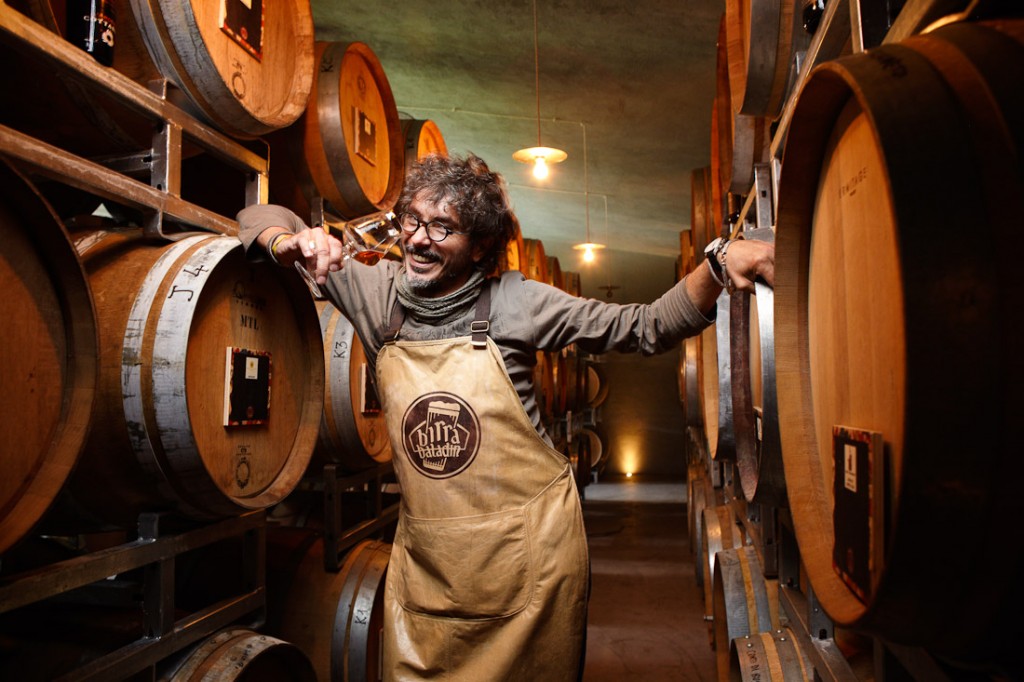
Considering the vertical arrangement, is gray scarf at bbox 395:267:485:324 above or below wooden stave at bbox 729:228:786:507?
above

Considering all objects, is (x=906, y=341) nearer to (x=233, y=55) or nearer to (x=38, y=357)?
(x=38, y=357)

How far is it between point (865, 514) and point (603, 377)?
1246 cm

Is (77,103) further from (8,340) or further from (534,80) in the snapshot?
(534,80)

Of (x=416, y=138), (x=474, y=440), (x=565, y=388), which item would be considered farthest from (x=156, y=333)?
(x=565, y=388)

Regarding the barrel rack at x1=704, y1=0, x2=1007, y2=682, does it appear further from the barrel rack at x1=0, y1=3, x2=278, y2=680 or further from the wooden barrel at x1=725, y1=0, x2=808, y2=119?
the barrel rack at x1=0, y1=3, x2=278, y2=680

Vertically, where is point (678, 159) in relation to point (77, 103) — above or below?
above

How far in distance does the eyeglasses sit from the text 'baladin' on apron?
261 millimetres

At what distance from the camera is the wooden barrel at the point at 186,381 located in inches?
70.9

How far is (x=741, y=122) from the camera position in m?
2.32

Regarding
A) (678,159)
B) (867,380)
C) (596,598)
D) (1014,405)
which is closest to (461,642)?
(867,380)

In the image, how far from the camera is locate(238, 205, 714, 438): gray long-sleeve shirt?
207 centimetres

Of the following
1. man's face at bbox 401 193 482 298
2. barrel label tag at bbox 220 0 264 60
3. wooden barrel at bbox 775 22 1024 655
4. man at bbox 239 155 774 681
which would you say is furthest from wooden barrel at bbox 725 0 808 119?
barrel label tag at bbox 220 0 264 60

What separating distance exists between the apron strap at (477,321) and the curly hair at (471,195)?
0.16 metres

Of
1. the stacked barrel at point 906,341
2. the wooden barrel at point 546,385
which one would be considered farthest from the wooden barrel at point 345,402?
the wooden barrel at point 546,385
